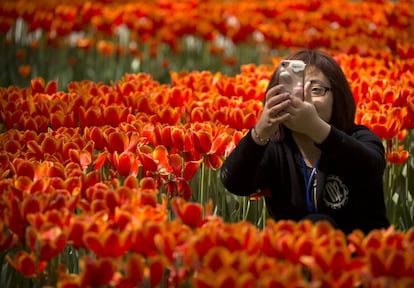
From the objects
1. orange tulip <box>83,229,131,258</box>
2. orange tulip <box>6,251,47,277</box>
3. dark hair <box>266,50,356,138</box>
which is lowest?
orange tulip <box>6,251,47,277</box>

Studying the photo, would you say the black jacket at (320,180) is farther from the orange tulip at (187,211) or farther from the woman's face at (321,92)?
the orange tulip at (187,211)

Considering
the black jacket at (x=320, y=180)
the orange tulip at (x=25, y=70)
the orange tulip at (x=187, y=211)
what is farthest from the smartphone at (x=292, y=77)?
the orange tulip at (x=25, y=70)

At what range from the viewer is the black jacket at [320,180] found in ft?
9.14

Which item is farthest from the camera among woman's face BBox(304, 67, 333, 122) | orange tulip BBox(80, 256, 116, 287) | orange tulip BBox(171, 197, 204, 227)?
woman's face BBox(304, 67, 333, 122)

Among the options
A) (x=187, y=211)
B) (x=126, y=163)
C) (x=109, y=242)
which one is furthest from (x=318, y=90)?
(x=109, y=242)

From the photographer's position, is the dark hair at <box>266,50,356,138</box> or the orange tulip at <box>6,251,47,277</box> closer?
the orange tulip at <box>6,251,47,277</box>

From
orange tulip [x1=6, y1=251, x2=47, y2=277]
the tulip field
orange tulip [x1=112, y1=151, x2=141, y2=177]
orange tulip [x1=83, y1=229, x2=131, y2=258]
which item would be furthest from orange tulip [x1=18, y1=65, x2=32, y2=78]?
orange tulip [x1=83, y1=229, x2=131, y2=258]

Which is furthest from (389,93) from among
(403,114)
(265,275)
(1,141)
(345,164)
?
(265,275)

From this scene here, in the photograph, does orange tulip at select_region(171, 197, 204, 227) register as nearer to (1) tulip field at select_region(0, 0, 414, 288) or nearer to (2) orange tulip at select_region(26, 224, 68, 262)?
(1) tulip field at select_region(0, 0, 414, 288)

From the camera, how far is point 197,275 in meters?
1.99

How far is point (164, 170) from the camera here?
2.93 meters

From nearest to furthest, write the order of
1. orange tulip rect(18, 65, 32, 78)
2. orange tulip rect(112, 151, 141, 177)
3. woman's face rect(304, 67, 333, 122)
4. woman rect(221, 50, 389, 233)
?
woman rect(221, 50, 389, 233)
orange tulip rect(112, 151, 141, 177)
woman's face rect(304, 67, 333, 122)
orange tulip rect(18, 65, 32, 78)

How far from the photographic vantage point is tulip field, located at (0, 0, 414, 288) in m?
2.02

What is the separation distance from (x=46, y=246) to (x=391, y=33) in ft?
15.5
